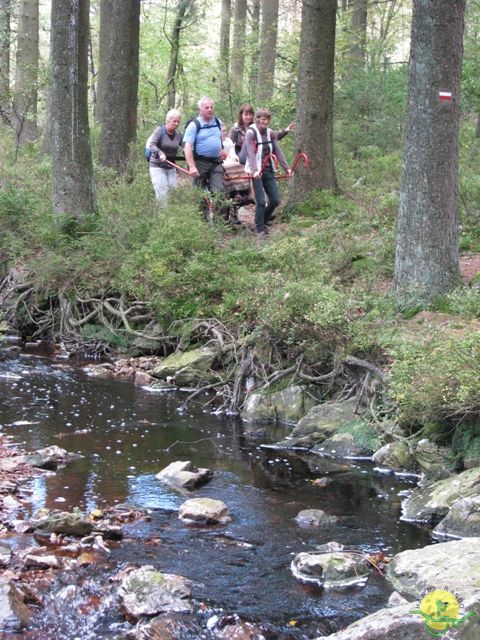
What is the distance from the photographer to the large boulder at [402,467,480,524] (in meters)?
6.54

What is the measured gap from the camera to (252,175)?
1298 centimetres

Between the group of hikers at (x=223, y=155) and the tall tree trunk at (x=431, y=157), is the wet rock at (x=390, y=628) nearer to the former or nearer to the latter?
the tall tree trunk at (x=431, y=157)

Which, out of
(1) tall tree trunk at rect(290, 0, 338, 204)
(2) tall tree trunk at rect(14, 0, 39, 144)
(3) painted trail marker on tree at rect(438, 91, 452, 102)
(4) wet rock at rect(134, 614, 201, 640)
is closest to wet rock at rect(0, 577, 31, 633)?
(4) wet rock at rect(134, 614, 201, 640)

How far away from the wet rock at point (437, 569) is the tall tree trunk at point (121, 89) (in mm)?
11949

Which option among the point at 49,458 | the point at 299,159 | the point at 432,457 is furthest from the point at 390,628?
the point at 299,159

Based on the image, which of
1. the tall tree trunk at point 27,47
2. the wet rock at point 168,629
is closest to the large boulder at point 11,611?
the wet rock at point 168,629

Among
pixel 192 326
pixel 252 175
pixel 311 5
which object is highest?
pixel 311 5

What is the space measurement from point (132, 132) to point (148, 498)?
36.6ft

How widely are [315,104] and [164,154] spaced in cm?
287

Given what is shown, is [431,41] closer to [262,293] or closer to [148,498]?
[262,293]

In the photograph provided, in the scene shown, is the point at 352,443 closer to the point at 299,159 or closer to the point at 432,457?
the point at 432,457

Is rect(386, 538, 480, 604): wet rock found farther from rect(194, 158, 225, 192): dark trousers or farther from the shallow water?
rect(194, 158, 225, 192): dark trousers

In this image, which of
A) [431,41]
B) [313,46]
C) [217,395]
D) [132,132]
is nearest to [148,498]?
[217,395]

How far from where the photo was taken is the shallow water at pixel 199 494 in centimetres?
509
